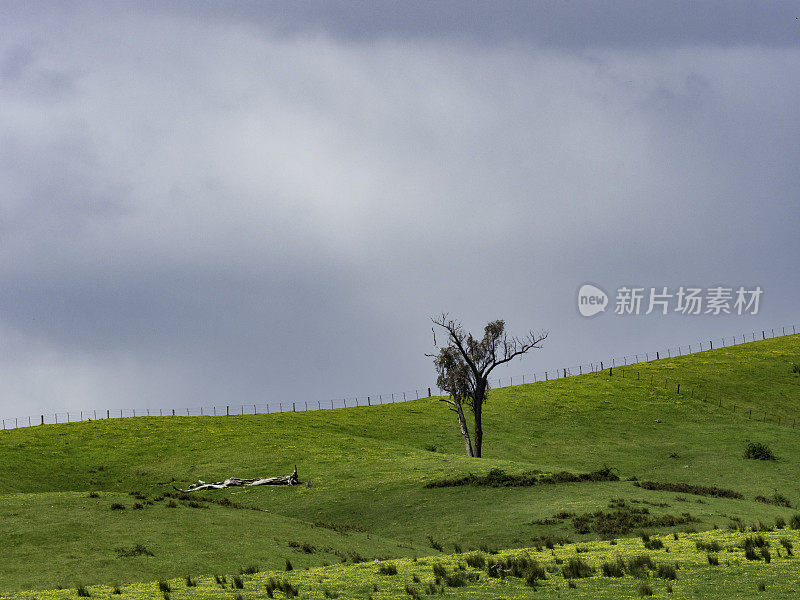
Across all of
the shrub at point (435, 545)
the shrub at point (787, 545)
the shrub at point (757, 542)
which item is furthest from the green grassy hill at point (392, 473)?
the shrub at point (787, 545)

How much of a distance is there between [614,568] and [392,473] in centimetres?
4345

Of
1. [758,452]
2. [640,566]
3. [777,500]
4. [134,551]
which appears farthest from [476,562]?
[758,452]

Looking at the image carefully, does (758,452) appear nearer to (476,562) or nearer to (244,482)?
(244,482)

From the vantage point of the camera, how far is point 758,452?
80312 millimetres

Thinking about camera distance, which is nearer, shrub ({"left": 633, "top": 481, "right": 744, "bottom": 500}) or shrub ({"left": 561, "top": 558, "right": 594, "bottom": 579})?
shrub ({"left": 561, "top": 558, "right": 594, "bottom": 579})

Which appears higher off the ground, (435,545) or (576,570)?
(576,570)

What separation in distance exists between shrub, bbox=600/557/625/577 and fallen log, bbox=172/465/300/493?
148ft

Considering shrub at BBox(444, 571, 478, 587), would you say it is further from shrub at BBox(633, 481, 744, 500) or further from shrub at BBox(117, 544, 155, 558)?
shrub at BBox(633, 481, 744, 500)

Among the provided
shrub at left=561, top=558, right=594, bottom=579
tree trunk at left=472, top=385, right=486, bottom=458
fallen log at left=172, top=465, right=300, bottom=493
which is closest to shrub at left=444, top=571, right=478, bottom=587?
shrub at left=561, top=558, right=594, bottom=579

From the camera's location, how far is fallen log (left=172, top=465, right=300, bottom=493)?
68250 millimetres

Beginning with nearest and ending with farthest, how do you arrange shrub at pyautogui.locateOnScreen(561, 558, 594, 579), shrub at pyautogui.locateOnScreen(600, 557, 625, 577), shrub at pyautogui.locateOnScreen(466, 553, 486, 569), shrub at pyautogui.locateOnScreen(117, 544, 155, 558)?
shrub at pyautogui.locateOnScreen(600, 557, 625, 577)
shrub at pyautogui.locateOnScreen(561, 558, 594, 579)
shrub at pyautogui.locateOnScreen(466, 553, 486, 569)
shrub at pyautogui.locateOnScreen(117, 544, 155, 558)

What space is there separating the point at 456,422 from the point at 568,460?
25.3 meters

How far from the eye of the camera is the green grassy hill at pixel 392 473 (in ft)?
123

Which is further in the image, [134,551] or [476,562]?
[134,551]
